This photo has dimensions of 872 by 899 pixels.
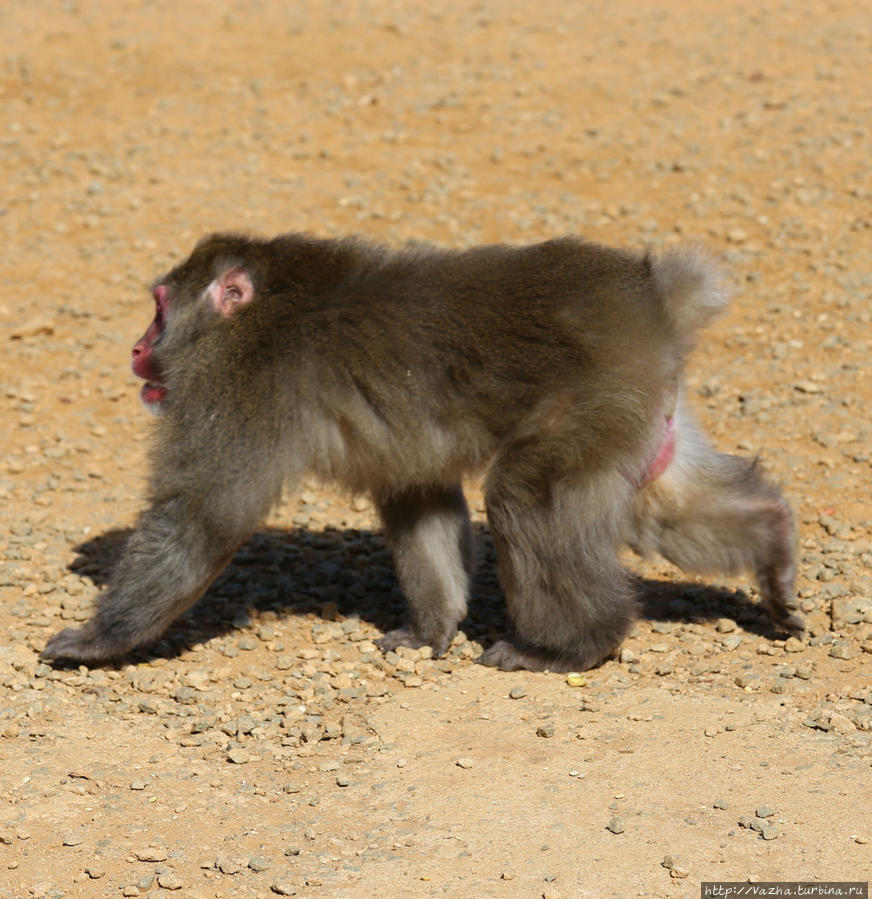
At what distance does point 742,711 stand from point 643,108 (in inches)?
267

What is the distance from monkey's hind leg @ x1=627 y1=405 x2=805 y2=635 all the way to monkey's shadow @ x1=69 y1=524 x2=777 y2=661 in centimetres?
28

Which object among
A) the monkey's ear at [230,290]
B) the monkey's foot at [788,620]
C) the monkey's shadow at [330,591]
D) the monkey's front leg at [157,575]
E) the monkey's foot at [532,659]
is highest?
the monkey's ear at [230,290]

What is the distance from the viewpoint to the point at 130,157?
1042 cm

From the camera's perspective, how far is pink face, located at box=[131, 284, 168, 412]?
5469 mm

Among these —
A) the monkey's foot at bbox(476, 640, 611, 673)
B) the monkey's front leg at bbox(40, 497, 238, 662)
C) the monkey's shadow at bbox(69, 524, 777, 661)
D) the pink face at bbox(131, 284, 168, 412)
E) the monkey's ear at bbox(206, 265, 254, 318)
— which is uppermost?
the monkey's ear at bbox(206, 265, 254, 318)

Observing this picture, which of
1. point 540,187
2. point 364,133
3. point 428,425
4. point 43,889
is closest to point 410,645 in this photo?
point 428,425

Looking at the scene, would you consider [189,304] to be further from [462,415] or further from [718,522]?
[718,522]

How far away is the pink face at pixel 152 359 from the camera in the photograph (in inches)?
215

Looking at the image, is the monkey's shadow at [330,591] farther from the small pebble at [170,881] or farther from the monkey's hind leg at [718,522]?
the small pebble at [170,881]

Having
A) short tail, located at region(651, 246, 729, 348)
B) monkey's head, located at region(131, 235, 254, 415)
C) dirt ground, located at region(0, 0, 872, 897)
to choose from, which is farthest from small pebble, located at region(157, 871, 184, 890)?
short tail, located at region(651, 246, 729, 348)

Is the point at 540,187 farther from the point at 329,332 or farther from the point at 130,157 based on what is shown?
the point at 329,332

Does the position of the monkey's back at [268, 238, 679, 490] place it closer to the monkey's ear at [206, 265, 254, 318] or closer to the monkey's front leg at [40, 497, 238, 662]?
the monkey's ear at [206, 265, 254, 318]

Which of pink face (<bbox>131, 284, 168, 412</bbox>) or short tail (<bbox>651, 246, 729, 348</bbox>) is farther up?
short tail (<bbox>651, 246, 729, 348</bbox>)

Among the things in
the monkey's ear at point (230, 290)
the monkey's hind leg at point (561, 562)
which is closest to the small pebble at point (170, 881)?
the monkey's hind leg at point (561, 562)
